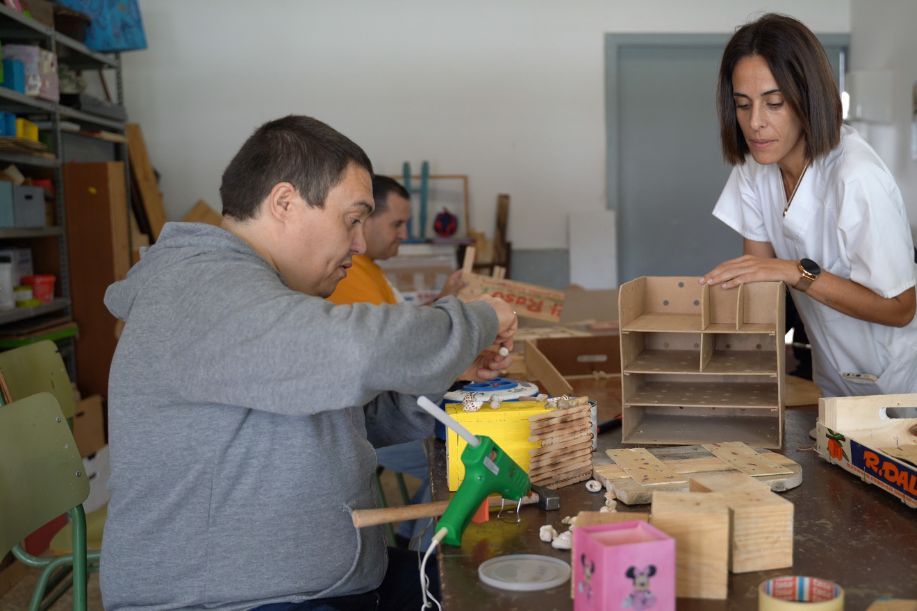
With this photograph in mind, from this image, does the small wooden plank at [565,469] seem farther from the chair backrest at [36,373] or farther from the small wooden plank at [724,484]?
the chair backrest at [36,373]

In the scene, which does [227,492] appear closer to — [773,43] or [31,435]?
[31,435]

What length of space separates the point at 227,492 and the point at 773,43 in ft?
4.41

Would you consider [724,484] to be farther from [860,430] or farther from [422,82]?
[422,82]

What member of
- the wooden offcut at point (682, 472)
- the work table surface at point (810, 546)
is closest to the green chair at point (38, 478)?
the work table surface at point (810, 546)

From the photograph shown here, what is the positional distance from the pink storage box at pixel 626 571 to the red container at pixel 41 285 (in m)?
3.37

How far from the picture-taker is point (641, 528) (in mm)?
954

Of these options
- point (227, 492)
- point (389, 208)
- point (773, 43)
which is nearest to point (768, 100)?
point (773, 43)

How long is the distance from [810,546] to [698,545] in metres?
0.25

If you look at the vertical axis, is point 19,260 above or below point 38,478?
above

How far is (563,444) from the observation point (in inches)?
56.1

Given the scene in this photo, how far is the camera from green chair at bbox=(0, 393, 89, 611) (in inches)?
63.4

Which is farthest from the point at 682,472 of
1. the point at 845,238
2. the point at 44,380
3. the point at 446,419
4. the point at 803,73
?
the point at 44,380

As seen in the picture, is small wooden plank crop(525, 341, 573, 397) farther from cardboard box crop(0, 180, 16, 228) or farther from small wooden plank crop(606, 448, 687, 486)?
cardboard box crop(0, 180, 16, 228)

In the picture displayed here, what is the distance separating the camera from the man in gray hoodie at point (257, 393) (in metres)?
1.12
